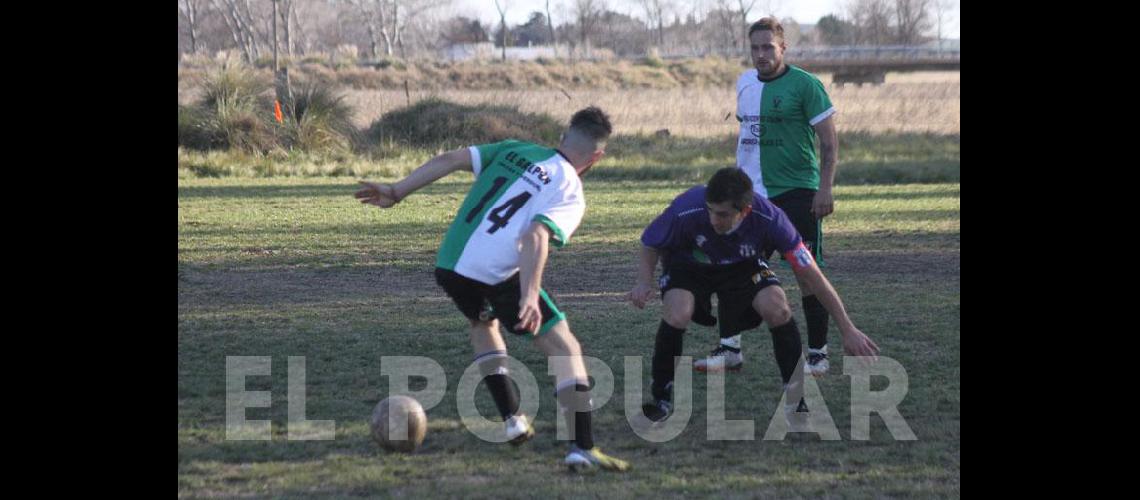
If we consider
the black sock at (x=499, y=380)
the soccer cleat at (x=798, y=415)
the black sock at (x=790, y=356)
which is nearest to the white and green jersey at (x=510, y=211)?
the black sock at (x=499, y=380)

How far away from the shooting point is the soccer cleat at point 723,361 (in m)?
7.23

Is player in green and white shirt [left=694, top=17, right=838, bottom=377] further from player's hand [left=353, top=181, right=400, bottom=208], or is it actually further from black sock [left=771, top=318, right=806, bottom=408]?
player's hand [left=353, top=181, right=400, bottom=208]

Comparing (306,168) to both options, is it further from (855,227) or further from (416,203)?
(855,227)

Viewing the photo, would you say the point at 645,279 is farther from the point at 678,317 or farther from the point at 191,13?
the point at 191,13

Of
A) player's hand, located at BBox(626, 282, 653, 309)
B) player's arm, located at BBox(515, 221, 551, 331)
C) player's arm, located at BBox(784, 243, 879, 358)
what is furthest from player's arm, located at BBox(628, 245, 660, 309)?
player's arm, located at BBox(515, 221, 551, 331)

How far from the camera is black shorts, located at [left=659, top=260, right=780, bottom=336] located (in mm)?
6109

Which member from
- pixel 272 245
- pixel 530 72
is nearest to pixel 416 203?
pixel 272 245

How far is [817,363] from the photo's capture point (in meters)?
7.13

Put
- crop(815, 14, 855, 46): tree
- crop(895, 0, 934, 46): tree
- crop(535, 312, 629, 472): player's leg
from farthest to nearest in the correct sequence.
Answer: crop(815, 14, 855, 46): tree, crop(895, 0, 934, 46): tree, crop(535, 312, 629, 472): player's leg

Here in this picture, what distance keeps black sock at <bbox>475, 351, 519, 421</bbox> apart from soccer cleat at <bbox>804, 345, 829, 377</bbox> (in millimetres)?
2125

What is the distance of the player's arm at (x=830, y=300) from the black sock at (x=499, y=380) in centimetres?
143

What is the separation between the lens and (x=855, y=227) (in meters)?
14.6

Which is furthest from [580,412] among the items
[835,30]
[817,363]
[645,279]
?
[835,30]

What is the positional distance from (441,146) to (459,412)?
2182cm
